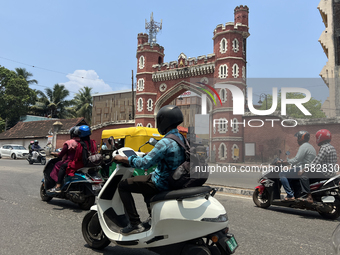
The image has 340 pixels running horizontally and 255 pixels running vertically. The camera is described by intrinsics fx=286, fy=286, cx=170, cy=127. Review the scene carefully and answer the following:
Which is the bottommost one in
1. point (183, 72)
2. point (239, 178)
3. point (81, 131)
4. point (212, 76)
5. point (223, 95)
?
point (239, 178)

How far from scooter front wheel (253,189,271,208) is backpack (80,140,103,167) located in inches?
135

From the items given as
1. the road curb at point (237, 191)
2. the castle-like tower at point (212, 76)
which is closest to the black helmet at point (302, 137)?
the road curb at point (237, 191)

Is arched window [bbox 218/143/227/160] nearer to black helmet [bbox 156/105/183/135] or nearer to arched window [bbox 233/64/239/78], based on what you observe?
arched window [bbox 233/64/239/78]

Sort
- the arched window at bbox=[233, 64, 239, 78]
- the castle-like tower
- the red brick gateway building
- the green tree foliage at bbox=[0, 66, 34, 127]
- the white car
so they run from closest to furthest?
1. the white car
2. the red brick gateway building
3. the castle-like tower
4. the arched window at bbox=[233, 64, 239, 78]
5. the green tree foliage at bbox=[0, 66, 34, 127]

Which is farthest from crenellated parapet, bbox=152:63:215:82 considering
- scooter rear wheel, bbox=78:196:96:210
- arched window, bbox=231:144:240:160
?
scooter rear wheel, bbox=78:196:96:210

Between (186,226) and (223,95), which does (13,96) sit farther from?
(186,226)

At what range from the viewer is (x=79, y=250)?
10.8ft

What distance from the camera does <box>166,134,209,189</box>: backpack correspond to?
2.66 meters

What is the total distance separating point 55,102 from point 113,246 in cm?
4839

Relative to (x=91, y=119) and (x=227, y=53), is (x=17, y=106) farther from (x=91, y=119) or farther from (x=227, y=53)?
(x=227, y=53)

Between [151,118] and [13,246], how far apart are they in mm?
31067

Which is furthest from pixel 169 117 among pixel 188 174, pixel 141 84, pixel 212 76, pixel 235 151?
pixel 141 84

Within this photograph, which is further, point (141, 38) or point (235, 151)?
point (141, 38)

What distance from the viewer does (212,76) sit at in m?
30.9
